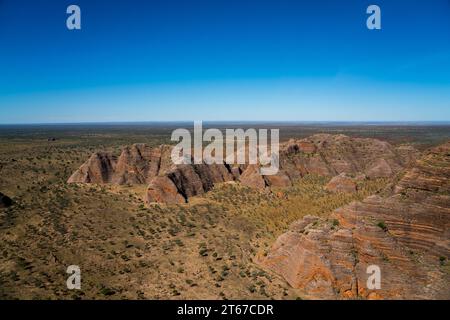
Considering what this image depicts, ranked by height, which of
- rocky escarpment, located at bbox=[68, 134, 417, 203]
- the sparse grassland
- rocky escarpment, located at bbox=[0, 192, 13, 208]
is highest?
rocky escarpment, located at bbox=[68, 134, 417, 203]

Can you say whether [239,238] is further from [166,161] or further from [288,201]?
[166,161]

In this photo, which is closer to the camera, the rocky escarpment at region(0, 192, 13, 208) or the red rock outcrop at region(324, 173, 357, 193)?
the rocky escarpment at region(0, 192, 13, 208)

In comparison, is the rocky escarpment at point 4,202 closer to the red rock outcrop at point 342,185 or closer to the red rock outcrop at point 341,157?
the red rock outcrop at point 341,157

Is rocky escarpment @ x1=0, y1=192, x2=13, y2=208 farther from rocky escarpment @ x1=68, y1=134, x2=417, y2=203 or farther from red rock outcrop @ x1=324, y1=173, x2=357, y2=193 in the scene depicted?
red rock outcrop @ x1=324, y1=173, x2=357, y2=193

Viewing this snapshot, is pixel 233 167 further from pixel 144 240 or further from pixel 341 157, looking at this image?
pixel 144 240

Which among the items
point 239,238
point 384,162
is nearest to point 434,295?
point 239,238

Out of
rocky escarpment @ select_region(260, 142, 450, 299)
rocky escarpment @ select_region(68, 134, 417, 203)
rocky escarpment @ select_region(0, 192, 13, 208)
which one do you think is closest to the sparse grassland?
rocky escarpment @ select_region(0, 192, 13, 208)

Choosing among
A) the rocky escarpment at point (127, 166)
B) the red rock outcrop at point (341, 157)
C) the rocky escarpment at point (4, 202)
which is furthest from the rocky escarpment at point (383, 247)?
the red rock outcrop at point (341, 157)
